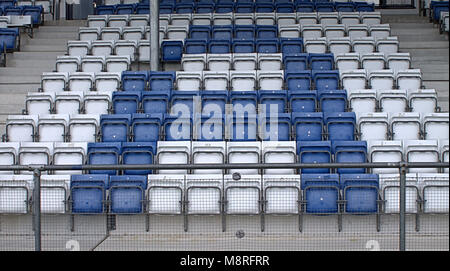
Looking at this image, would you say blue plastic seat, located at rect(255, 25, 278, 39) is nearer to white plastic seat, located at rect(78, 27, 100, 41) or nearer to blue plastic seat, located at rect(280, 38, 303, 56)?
blue plastic seat, located at rect(280, 38, 303, 56)

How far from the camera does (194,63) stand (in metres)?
13.2

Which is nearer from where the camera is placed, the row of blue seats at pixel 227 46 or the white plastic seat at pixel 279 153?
the white plastic seat at pixel 279 153

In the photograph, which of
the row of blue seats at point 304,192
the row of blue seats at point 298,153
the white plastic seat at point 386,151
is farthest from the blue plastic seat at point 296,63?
the row of blue seats at point 304,192

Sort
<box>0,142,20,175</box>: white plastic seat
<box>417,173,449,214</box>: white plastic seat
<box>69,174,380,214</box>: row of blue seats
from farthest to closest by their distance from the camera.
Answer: <box>0,142,20,175</box>: white plastic seat → <box>69,174,380,214</box>: row of blue seats → <box>417,173,449,214</box>: white plastic seat

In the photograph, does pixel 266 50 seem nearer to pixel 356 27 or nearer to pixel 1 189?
pixel 356 27

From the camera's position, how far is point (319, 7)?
16.5 m

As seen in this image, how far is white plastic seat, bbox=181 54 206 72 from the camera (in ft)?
43.1

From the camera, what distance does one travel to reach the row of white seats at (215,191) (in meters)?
7.59

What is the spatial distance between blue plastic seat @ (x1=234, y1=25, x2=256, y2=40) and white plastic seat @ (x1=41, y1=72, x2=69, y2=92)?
12.8ft

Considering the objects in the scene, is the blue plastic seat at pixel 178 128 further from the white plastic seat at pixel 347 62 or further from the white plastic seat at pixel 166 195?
the white plastic seat at pixel 347 62

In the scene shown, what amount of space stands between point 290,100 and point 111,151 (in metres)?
3.16

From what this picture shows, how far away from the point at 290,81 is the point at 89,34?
16.2ft

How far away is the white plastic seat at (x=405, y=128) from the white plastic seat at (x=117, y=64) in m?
5.23

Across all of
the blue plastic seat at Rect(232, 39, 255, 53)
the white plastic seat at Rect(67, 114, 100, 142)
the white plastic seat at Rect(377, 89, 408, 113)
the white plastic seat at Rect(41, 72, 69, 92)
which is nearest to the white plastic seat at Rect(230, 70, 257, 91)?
the blue plastic seat at Rect(232, 39, 255, 53)
